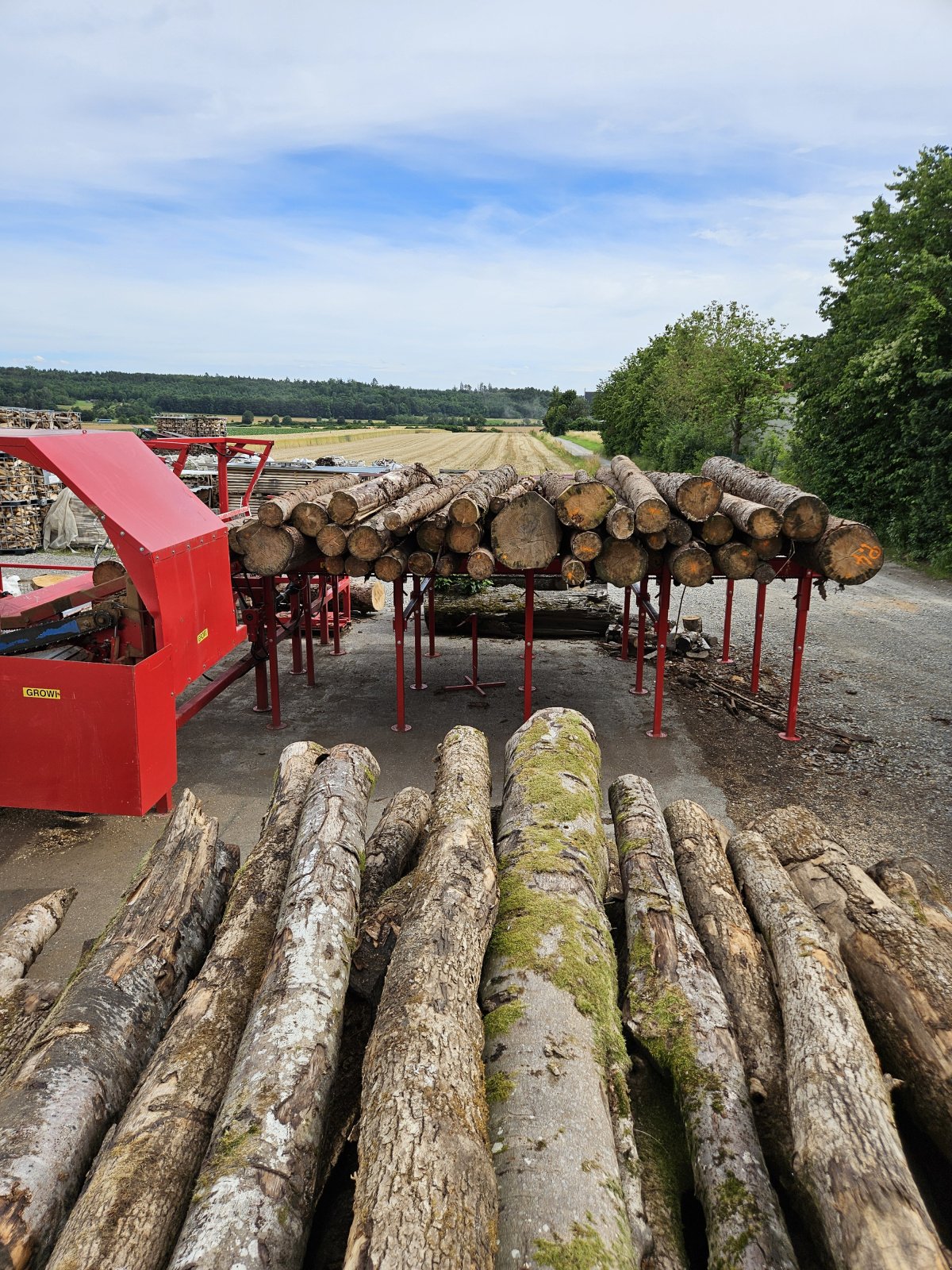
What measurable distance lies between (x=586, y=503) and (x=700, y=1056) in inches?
237

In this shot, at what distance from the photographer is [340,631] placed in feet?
50.3

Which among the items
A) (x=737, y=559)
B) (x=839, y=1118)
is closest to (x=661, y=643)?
(x=737, y=559)

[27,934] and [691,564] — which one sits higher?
[691,564]

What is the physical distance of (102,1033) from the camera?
10.7 feet

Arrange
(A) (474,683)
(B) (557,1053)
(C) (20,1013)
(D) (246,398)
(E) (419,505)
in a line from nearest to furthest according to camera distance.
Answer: (B) (557,1053) → (C) (20,1013) → (E) (419,505) → (A) (474,683) → (D) (246,398)

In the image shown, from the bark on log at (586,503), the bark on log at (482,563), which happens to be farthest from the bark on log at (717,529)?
the bark on log at (482,563)

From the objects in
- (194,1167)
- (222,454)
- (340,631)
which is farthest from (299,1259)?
(340,631)

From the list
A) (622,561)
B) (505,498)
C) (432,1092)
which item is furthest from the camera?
(505,498)

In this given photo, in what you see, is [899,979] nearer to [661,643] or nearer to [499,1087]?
[499,1087]

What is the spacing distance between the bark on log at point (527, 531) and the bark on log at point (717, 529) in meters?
1.58

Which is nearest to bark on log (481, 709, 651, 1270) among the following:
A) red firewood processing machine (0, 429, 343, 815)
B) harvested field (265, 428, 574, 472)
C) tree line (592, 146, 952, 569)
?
red firewood processing machine (0, 429, 343, 815)

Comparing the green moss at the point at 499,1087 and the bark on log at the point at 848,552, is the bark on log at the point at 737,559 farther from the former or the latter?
the green moss at the point at 499,1087

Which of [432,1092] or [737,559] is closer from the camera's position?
[432,1092]

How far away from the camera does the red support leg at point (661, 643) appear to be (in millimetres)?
9227
